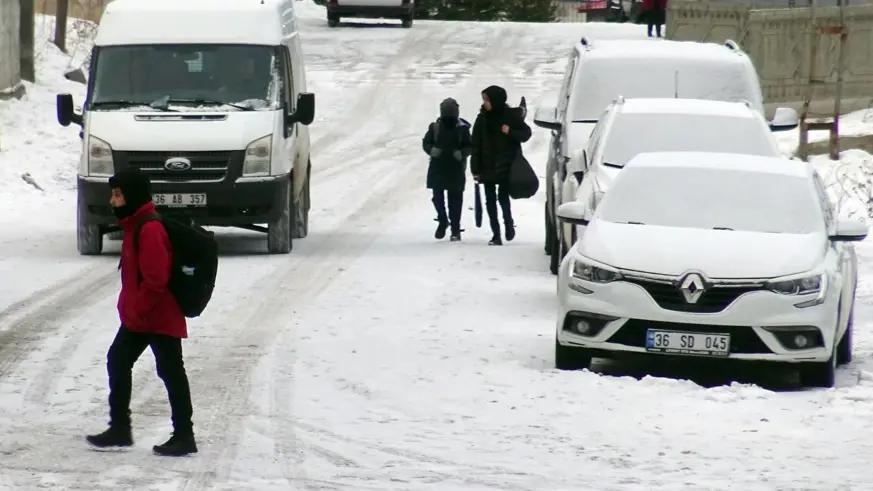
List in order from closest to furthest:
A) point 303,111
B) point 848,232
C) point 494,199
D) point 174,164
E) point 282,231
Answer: point 848,232, point 174,164, point 282,231, point 303,111, point 494,199

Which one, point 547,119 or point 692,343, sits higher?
point 547,119

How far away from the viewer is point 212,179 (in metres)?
17.4

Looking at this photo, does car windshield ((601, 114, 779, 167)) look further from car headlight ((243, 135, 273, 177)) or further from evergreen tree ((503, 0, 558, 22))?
evergreen tree ((503, 0, 558, 22))

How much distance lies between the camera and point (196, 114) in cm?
1750

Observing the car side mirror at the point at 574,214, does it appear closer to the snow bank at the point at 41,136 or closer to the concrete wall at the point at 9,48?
the snow bank at the point at 41,136

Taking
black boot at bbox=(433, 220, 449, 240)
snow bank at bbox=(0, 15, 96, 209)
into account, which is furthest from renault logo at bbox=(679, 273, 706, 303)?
snow bank at bbox=(0, 15, 96, 209)

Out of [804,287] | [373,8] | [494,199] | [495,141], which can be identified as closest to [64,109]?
[495,141]

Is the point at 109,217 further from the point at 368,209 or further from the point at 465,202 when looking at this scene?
the point at 465,202

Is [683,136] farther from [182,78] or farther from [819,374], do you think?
[182,78]

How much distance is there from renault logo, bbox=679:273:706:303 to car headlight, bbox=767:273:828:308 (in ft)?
1.33

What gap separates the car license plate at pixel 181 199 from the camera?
1733 cm

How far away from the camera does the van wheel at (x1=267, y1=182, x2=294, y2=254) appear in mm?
17828

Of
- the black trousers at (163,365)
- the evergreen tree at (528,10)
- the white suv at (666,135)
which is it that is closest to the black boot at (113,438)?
the black trousers at (163,365)

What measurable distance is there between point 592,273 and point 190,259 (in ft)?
10.4
